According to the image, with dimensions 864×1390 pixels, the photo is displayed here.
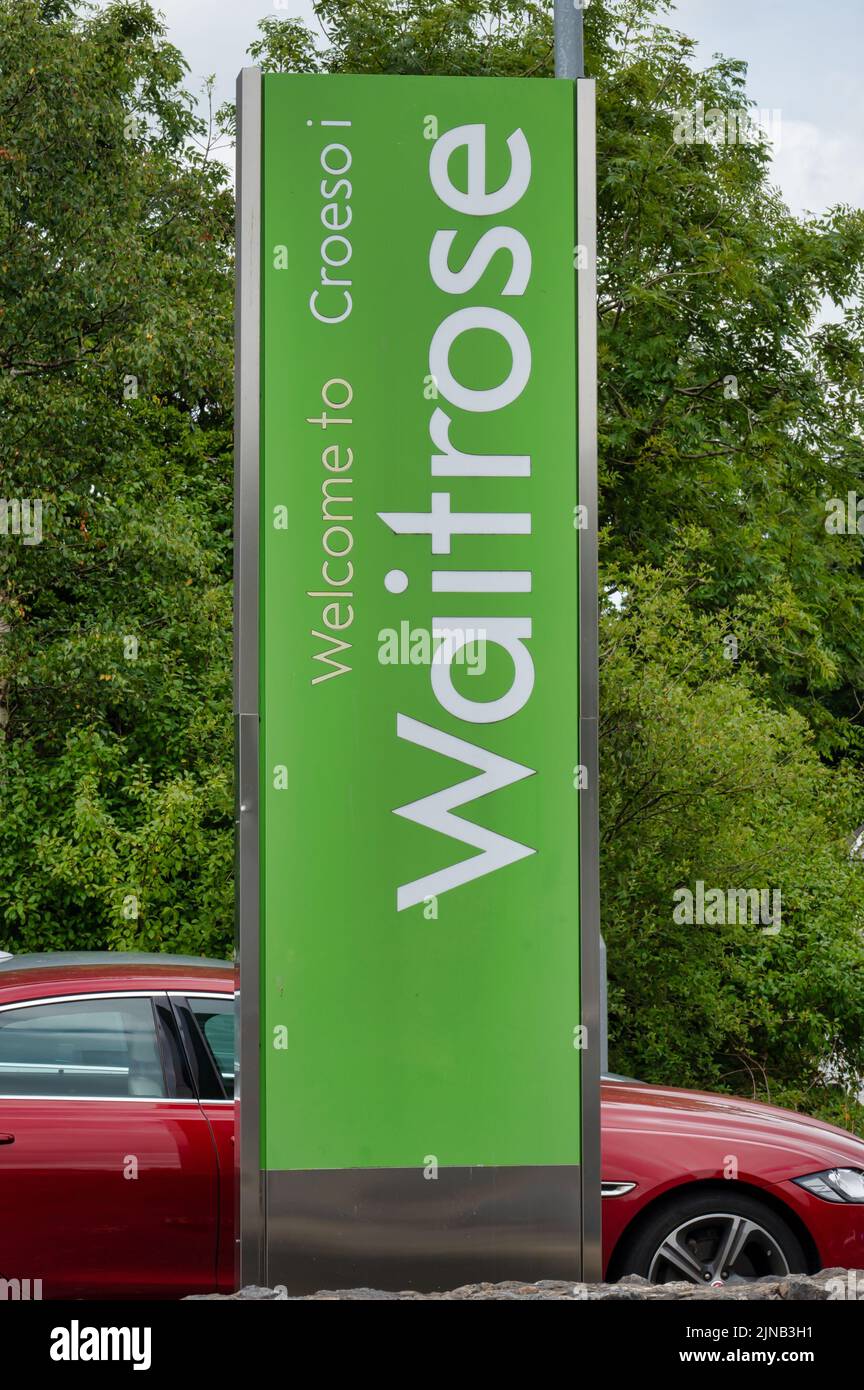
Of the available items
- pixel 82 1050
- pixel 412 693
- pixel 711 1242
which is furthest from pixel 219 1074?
pixel 711 1242

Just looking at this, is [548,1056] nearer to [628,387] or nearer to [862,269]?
[628,387]

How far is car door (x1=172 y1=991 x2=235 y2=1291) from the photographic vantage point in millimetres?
5207

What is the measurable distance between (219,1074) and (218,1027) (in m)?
0.18

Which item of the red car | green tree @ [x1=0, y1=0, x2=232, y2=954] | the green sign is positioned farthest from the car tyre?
green tree @ [x1=0, y1=0, x2=232, y2=954]

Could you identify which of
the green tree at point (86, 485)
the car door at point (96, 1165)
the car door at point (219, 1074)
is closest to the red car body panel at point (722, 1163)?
the car door at point (219, 1074)

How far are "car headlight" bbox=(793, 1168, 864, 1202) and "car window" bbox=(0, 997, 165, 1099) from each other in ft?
8.37

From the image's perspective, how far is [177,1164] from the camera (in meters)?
5.20

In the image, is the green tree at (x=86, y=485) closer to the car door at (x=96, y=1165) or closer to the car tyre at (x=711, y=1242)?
the car door at (x=96, y=1165)

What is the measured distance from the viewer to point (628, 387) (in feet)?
57.8

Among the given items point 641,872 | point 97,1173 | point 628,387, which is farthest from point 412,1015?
point 628,387

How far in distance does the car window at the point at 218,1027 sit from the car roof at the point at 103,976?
7 cm

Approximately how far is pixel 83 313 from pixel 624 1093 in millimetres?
8779

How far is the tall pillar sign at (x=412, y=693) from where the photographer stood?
4.45m

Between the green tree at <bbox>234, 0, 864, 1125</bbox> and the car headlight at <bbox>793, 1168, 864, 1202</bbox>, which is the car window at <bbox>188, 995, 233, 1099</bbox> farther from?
the green tree at <bbox>234, 0, 864, 1125</bbox>
